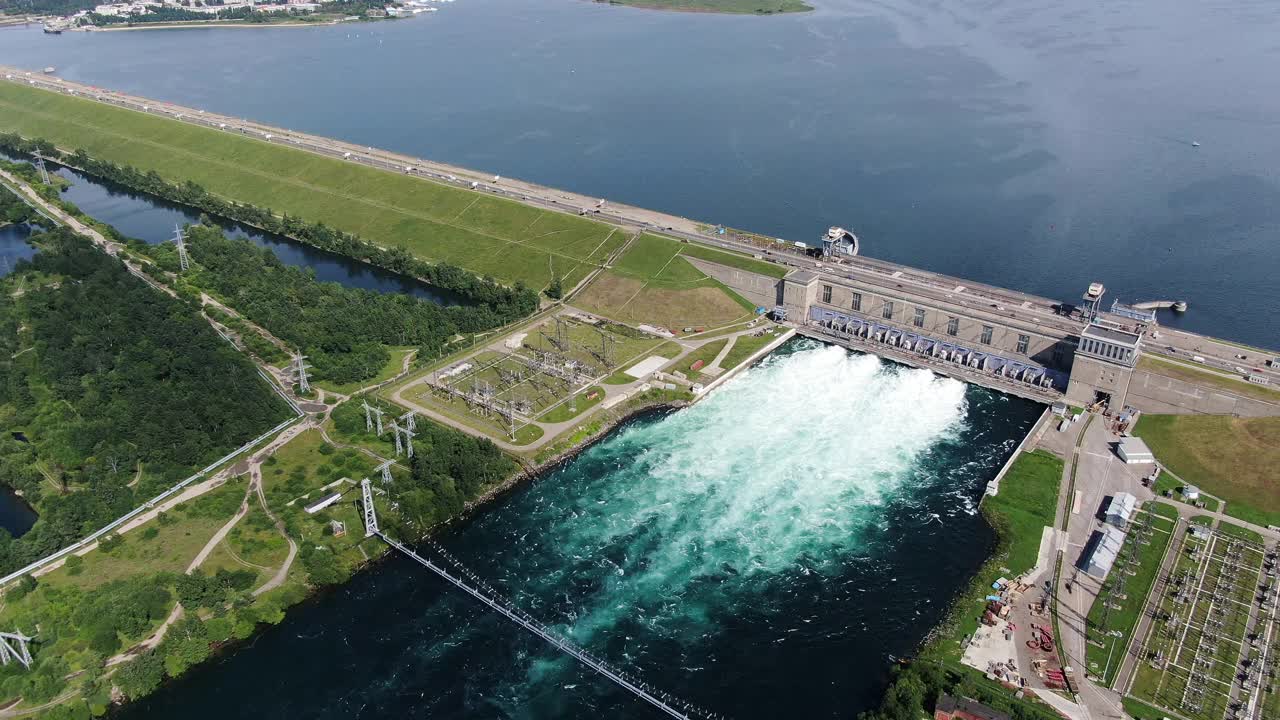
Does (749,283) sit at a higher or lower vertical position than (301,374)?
higher

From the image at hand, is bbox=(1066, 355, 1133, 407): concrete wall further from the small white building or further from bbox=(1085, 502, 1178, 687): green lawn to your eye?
bbox=(1085, 502, 1178, 687): green lawn

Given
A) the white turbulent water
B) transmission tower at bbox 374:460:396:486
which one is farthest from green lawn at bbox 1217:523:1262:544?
transmission tower at bbox 374:460:396:486

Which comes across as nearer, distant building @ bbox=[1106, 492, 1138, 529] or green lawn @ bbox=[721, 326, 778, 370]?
distant building @ bbox=[1106, 492, 1138, 529]

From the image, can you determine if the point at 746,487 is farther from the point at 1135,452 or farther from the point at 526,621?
the point at 1135,452

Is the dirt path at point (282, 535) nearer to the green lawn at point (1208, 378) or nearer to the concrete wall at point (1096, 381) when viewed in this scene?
the concrete wall at point (1096, 381)

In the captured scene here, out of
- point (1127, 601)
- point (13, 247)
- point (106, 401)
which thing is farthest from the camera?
point (13, 247)

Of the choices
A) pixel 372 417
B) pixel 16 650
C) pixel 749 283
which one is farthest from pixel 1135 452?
pixel 16 650

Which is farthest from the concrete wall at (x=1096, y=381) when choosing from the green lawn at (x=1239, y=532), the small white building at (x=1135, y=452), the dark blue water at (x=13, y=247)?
the dark blue water at (x=13, y=247)
